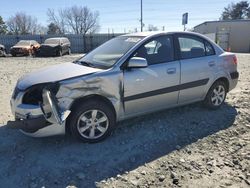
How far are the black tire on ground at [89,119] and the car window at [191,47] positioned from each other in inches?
73.4

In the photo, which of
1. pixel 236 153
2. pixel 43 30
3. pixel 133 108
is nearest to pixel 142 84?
pixel 133 108

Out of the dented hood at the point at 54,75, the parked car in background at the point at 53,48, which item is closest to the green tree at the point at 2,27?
the parked car in background at the point at 53,48

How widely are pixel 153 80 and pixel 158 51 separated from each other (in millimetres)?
596

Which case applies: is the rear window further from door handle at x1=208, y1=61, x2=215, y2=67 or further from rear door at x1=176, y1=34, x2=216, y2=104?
door handle at x1=208, y1=61, x2=215, y2=67

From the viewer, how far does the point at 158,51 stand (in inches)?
193

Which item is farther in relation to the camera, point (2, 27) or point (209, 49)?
point (2, 27)

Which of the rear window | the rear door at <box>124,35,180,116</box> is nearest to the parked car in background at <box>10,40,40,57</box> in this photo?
the rear window

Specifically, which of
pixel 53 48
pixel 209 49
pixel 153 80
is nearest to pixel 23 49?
pixel 53 48

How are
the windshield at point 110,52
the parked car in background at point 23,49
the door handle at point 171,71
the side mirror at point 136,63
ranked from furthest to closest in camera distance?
the parked car in background at point 23,49 < the door handle at point 171,71 < the windshield at point 110,52 < the side mirror at point 136,63

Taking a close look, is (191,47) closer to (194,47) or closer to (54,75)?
(194,47)

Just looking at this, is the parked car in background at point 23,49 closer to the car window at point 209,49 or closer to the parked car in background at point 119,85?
the parked car in background at point 119,85

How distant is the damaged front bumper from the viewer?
379 cm

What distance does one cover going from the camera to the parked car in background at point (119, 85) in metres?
3.94

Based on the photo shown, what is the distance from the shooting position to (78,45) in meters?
32.0
